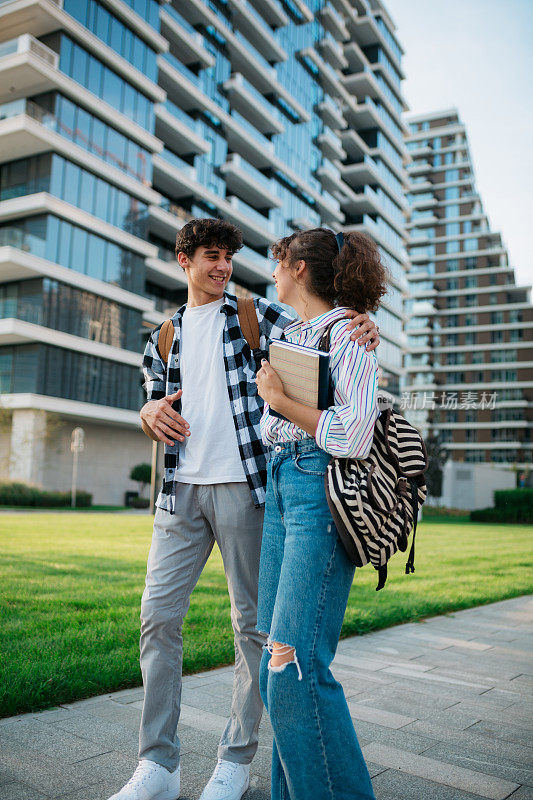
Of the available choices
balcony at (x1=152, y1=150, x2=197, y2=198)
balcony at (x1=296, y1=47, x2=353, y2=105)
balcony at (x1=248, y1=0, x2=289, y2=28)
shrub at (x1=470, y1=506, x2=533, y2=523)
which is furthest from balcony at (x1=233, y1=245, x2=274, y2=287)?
shrub at (x1=470, y1=506, x2=533, y2=523)

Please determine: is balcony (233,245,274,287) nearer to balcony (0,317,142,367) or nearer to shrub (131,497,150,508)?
balcony (0,317,142,367)

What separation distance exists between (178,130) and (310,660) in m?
39.0

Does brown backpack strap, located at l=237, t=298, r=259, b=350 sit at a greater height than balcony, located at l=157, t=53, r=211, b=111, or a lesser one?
lesser

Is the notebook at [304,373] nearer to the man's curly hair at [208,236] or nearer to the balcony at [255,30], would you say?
the man's curly hair at [208,236]

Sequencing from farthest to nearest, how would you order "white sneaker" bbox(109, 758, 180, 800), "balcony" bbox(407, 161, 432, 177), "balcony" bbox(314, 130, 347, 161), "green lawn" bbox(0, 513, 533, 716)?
"balcony" bbox(407, 161, 432, 177) < "balcony" bbox(314, 130, 347, 161) < "green lawn" bbox(0, 513, 533, 716) < "white sneaker" bbox(109, 758, 180, 800)

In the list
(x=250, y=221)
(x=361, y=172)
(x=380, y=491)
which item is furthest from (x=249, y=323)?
(x=361, y=172)

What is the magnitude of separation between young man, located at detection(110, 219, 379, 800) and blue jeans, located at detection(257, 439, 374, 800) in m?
0.65

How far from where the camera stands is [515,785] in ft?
8.91

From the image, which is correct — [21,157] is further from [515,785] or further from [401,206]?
[401,206]

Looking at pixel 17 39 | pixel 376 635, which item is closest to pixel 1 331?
pixel 17 39

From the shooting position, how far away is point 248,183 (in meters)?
42.6

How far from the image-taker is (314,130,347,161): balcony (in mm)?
53500

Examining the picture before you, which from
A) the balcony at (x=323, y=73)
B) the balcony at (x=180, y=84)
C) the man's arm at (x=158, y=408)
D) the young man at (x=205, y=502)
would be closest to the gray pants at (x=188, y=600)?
the young man at (x=205, y=502)

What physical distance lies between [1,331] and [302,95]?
31.8 m
